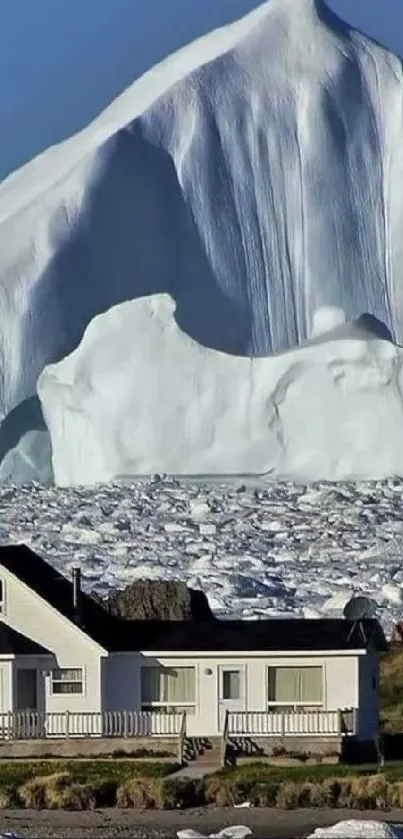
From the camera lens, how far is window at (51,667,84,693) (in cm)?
2070

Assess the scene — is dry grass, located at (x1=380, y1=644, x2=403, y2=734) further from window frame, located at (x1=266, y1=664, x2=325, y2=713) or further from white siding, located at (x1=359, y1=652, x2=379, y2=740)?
window frame, located at (x1=266, y1=664, x2=325, y2=713)

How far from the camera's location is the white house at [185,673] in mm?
20188

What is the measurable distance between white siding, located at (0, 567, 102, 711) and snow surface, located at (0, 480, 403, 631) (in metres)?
8.97

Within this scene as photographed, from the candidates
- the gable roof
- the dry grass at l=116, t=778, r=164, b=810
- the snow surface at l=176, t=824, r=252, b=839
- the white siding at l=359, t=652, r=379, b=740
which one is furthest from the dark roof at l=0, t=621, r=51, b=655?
the snow surface at l=176, t=824, r=252, b=839

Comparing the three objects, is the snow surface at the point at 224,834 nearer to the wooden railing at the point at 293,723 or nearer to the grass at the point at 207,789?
the grass at the point at 207,789

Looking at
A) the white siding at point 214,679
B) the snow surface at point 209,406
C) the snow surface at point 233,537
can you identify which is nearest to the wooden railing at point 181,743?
the white siding at point 214,679

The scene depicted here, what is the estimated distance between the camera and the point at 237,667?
20406mm

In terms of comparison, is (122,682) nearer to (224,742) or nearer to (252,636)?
(252,636)

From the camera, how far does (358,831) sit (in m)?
14.4

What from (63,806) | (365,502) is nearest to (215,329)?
(365,502)

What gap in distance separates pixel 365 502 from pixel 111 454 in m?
4.95

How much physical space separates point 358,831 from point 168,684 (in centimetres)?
635

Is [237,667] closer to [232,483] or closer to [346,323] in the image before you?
[232,483]

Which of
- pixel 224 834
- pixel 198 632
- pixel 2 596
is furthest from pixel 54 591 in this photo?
pixel 224 834
